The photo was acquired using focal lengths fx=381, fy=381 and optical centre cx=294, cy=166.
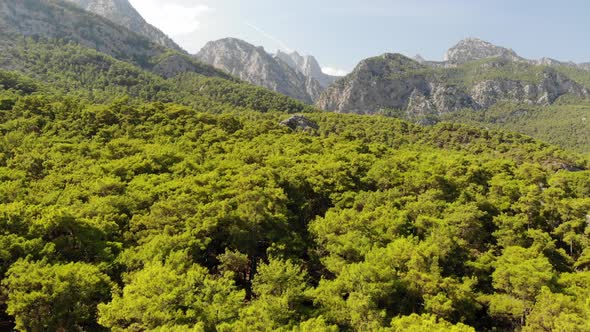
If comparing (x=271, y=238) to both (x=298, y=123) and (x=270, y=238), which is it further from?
(x=298, y=123)

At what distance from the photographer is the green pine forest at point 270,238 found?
29312 mm

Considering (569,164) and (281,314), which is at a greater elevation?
(569,164)

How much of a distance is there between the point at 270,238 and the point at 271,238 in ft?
0.47

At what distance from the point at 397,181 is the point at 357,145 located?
23.7 m

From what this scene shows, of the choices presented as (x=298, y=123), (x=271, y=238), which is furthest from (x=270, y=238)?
(x=298, y=123)

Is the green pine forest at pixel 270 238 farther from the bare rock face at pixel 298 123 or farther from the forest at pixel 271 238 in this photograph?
the bare rock face at pixel 298 123

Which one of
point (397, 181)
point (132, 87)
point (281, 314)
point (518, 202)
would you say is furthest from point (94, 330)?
point (132, 87)

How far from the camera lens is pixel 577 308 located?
1227 inches

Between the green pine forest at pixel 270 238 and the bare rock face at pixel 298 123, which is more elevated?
the bare rock face at pixel 298 123

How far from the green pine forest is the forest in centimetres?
20

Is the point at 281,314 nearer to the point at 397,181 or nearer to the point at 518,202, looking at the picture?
the point at 397,181

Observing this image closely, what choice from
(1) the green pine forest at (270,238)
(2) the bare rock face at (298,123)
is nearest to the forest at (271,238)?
(1) the green pine forest at (270,238)

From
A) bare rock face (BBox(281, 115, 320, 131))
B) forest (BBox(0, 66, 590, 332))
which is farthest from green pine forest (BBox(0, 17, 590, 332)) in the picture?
bare rock face (BBox(281, 115, 320, 131))

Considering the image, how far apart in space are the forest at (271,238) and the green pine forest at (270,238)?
20cm
